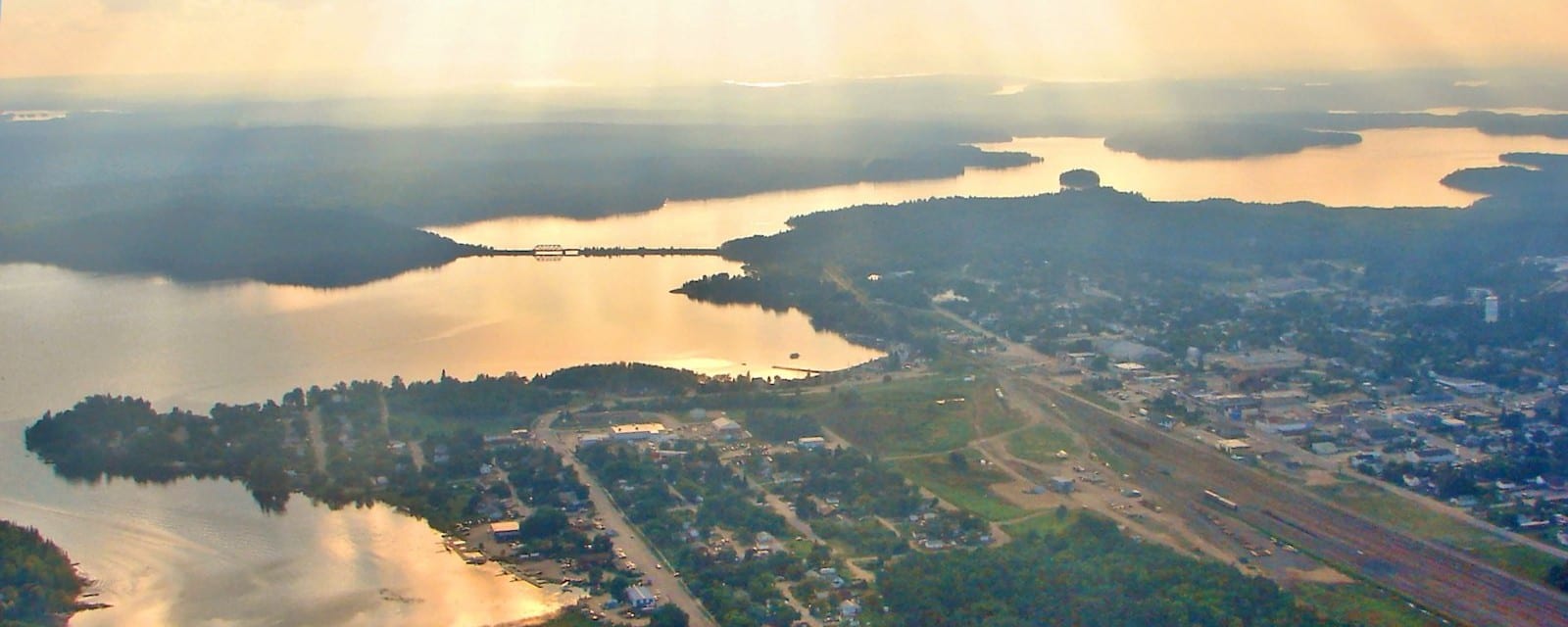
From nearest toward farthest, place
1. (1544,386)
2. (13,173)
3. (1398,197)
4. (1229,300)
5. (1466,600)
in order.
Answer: (1466,600) → (1544,386) → (1229,300) → (1398,197) → (13,173)

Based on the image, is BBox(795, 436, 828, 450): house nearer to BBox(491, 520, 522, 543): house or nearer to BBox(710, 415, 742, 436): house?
BBox(710, 415, 742, 436): house

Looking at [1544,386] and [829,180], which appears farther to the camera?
[829,180]

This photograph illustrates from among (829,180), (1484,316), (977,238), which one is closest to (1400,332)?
(1484,316)

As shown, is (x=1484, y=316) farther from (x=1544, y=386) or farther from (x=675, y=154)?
(x=675, y=154)

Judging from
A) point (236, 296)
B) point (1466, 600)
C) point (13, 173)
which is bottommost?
point (1466, 600)

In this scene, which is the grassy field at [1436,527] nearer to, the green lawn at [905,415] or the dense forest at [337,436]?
the green lawn at [905,415]

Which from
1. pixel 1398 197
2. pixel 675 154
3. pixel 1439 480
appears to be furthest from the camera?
pixel 675 154

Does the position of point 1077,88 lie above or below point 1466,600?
above

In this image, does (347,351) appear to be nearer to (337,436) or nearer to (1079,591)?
(337,436)
